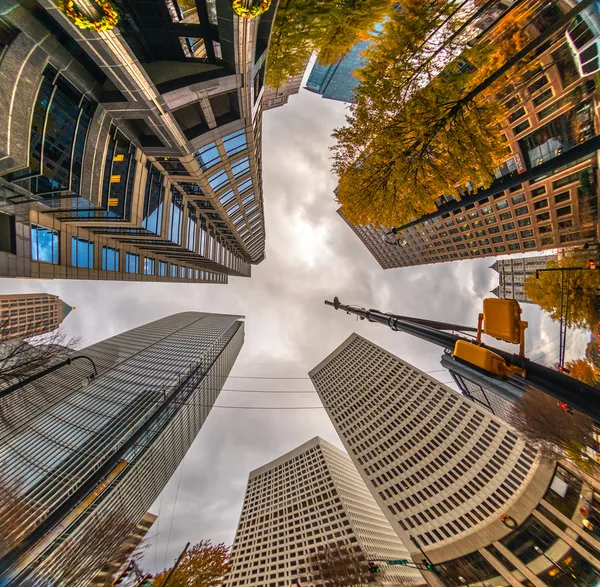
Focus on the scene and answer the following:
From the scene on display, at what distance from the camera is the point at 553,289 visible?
2267 centimetres

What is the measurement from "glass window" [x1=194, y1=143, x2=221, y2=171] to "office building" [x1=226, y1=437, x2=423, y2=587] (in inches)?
2910

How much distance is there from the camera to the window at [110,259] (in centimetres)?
2138

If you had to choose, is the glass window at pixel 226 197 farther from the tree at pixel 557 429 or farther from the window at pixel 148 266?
the tree at pixel 557 429

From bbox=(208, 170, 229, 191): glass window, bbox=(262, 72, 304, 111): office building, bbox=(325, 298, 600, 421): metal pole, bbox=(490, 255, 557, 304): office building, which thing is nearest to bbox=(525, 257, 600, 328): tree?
bbox=(325, 298, 600, 421): metal pole

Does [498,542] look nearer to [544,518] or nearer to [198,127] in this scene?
[544,518]

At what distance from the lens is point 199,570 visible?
22125 mm

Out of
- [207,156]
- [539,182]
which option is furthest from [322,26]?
[539,182]

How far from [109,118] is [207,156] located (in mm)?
6411

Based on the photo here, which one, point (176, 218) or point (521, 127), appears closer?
point (521, 127)

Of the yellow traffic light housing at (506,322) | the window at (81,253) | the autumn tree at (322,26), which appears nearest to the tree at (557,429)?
the yellow traffic light housing at (506,322)

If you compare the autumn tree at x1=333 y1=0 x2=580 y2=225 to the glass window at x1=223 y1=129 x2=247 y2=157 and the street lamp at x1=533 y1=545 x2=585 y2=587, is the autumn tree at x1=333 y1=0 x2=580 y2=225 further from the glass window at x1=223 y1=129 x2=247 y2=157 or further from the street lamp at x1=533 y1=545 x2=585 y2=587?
the street lamp at x1=533 y1=545 x2=585 y2=587

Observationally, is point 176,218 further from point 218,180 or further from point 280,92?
point 280,92

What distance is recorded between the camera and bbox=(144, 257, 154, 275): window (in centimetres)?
2855

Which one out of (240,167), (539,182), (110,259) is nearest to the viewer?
(110,259)
